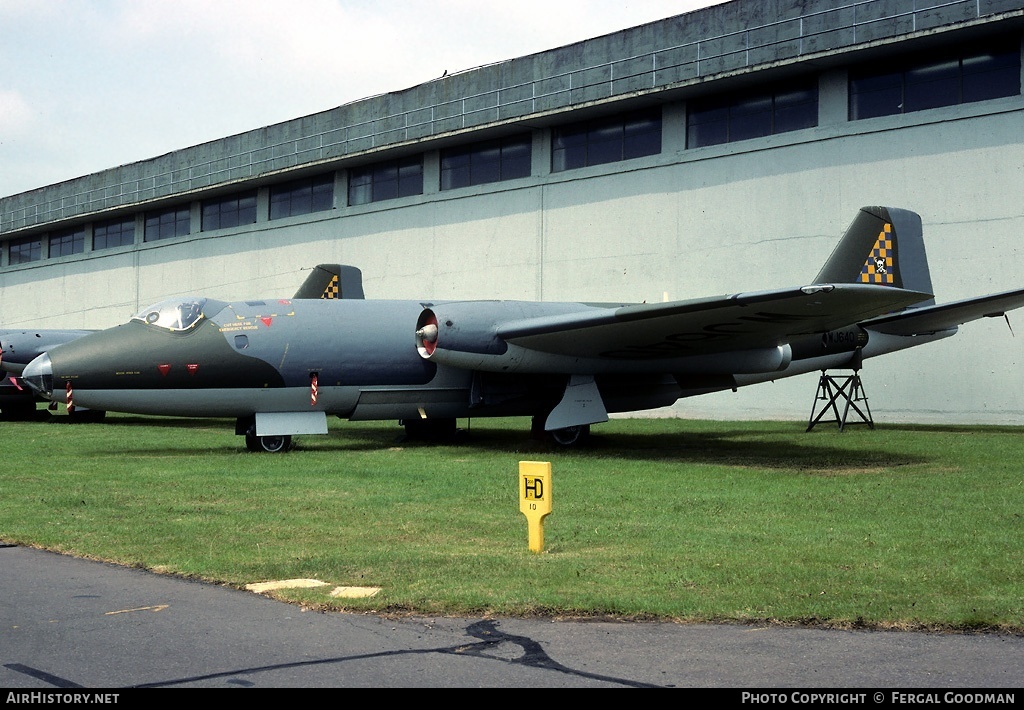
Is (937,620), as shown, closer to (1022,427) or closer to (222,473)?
(222,473)

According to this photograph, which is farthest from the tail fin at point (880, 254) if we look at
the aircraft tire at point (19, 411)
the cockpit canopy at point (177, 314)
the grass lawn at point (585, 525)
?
the aircraft tire at point (19, 411)

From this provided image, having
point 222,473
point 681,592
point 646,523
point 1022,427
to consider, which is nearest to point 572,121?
point 1022,427

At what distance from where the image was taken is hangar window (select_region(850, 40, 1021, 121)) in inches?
1013

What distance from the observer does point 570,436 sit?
71.6 ft

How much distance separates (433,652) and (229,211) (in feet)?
140

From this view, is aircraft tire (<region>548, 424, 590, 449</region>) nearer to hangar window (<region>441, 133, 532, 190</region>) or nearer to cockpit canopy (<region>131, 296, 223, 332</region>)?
cockpit canopy (<region>131, 296, 223, 332</region>)

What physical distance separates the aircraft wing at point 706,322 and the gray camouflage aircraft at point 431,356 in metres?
0.05

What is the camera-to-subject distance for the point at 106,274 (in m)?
52.5

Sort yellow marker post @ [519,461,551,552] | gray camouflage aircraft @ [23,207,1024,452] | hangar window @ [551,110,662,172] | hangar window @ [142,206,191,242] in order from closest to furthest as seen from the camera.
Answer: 1. yellow marker post @ [519,461,551,552]
2. gray camouflage aircraft @ [23,207,1024,452]
3. hangar window @ [551,110,662,172]
4. hangar window @ [142,206,191,242]

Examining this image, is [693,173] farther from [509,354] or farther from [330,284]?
[509,354]

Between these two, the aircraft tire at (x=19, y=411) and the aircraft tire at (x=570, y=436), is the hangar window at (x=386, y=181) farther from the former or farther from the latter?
the aircraft tire at (x=570, y=436)

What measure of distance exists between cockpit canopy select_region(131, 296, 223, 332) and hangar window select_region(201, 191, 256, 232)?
83.5 ft

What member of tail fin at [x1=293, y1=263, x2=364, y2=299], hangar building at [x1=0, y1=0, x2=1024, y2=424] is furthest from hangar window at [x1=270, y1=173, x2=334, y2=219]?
tail fin at [x1=293, y1=263, x2=364, y2=299]

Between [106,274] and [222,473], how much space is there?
40638mm
